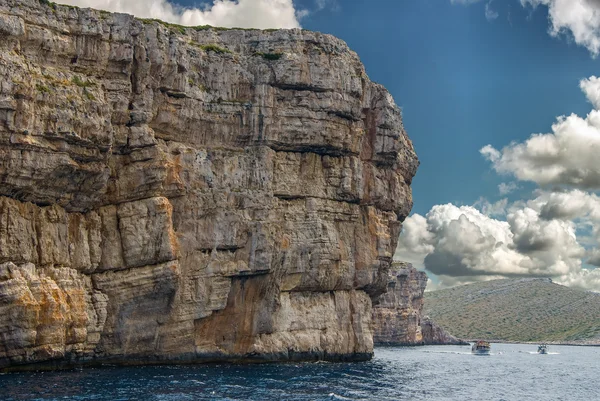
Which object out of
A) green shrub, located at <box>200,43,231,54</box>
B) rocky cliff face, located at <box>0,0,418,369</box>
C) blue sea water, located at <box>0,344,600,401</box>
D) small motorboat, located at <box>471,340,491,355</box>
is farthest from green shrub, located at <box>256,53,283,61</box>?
small motorboat, located at <box>471,340,491,355</box>

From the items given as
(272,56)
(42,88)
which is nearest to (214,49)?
(272,56)

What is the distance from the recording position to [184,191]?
8081cm

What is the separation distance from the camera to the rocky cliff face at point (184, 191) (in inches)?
2712

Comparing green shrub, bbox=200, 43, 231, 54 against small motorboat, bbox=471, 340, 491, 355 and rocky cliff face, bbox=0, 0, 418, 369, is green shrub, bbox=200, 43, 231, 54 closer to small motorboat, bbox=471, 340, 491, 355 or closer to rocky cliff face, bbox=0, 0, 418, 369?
rocky cliff face, bbox=0, 0, 418, 369

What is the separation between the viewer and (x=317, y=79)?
8938 cm

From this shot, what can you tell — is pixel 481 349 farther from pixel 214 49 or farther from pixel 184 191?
pixel 184 191

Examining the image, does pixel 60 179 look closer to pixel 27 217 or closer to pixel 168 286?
pixel 27 217

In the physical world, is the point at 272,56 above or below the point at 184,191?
above

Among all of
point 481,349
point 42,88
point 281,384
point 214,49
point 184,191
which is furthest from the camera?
point 481,349

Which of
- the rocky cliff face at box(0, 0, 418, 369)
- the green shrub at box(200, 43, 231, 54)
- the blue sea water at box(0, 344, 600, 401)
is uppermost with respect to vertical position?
the green shrub at box(200, 43, 231, 54)

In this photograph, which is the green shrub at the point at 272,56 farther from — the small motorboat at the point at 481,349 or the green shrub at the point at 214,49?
the small motorboat at the point at 481,349

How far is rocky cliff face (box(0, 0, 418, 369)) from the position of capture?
226 ft

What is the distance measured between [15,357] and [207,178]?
26282 mm

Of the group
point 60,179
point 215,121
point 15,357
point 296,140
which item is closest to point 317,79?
point 296,140
